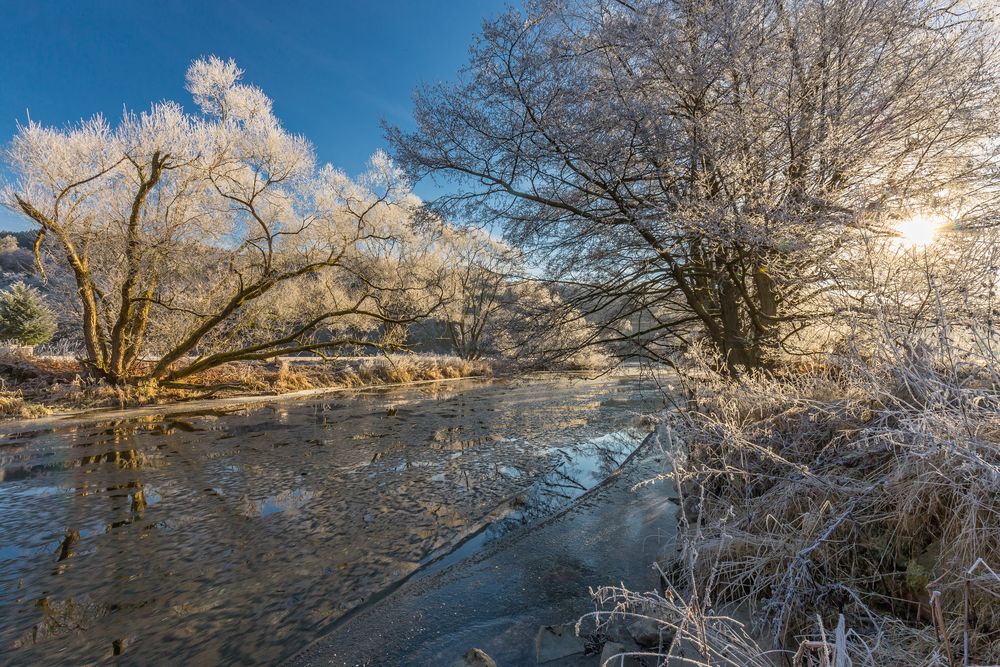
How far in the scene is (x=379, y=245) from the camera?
2550 cm

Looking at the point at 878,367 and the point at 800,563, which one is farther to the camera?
the point at 878,367

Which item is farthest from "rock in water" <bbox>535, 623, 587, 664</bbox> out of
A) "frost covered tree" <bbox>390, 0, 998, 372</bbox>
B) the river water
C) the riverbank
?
the riverbank

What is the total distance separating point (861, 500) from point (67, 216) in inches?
568

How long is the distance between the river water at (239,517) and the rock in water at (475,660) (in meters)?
0.88

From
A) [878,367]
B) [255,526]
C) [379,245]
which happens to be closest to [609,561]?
[878,367]

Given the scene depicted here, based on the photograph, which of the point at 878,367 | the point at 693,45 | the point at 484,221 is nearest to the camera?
the point at 878,367

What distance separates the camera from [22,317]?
71.3 ft

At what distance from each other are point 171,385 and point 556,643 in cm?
1284

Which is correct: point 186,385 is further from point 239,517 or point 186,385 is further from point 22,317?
point 22,317

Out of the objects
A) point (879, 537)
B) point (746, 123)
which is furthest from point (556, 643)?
point (746, 123)

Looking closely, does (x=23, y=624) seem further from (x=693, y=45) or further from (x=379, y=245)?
(x=379, y=245)

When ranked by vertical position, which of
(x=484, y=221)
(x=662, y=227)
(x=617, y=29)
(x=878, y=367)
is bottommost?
(x=878, y=367)

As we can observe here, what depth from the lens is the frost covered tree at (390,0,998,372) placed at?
152 inches

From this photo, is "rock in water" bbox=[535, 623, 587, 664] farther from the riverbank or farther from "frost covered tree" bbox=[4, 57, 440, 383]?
"frost covered tree" bbox=[4, 57, 440, 383]
